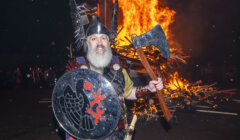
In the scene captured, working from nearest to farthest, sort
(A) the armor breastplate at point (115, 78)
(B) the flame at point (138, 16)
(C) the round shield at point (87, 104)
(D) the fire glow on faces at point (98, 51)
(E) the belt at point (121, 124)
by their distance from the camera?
1. (C) the round shield at point (87, 104)
2. (E) the belt at point (121, 124)
3. (A) the armor breastplate at point (115, 78)
4. (D) the fire glow on faces at point (98, 51)
5. (B) the flame at point (138, 16)

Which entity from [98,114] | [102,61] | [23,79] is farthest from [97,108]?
[23,79]

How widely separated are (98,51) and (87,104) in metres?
0.78

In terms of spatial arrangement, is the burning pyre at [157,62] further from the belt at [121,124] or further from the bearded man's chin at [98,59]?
the belt at [121,124]

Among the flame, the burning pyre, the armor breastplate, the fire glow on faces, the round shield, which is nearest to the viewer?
the round shield

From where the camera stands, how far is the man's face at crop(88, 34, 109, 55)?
2.36 m

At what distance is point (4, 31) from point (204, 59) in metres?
25.0

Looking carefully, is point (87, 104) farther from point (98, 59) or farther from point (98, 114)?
point (98, 59)

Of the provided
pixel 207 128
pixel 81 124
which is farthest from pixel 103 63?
pixel 207 128

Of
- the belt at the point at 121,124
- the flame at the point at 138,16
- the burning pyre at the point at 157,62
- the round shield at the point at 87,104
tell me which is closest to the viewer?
the round shield at the point at 87,104

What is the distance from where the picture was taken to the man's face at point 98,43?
2.36 m

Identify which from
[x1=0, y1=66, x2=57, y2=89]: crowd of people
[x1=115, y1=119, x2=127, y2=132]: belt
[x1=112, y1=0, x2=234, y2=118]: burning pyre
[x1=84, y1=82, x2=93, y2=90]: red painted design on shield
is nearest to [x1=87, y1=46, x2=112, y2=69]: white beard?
[x1=112, y1=0, x2=234, y2=118]: burning pyre

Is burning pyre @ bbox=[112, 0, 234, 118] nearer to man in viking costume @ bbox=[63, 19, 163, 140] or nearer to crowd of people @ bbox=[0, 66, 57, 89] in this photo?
man in viking costume @ bbox=[63, 19, 163, 140]

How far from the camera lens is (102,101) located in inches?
71.0

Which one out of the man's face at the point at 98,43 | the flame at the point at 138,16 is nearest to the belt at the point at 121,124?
the man's face at the point at 98,43
